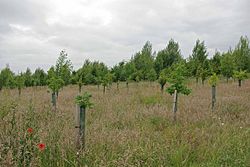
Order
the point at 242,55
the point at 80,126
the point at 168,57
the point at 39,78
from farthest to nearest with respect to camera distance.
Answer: the point at 168,57, the point at 39,78, the point at 242,55, the point at 80,126

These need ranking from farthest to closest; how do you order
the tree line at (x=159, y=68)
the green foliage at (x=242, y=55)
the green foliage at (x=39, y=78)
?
the green foliage at (x=39, y=78), the green foliage at (x=242, y=55), the tree line at (x=159, y=68)

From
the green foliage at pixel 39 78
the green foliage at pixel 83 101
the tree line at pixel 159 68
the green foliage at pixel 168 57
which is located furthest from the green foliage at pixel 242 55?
the green foliage at pixel 83 101

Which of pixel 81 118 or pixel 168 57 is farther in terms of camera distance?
pixel 168 57

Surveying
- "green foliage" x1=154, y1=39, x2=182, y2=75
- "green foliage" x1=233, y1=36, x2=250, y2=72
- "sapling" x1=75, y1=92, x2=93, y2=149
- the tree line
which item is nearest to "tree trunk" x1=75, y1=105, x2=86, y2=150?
"sapling" x1=75, y1=92, x2=93, y2=149

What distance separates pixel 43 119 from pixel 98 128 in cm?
147

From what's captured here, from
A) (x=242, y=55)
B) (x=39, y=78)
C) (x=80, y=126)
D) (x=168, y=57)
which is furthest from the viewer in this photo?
(x=168, y=57)

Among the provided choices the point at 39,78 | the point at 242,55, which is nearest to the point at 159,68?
the point at 242,55

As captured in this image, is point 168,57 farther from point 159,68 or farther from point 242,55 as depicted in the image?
point 242,55

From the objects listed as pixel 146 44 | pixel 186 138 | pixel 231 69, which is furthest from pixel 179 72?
pixel 146 44

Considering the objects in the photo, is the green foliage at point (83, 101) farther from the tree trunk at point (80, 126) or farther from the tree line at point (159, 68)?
the tree line at point (159, 68)

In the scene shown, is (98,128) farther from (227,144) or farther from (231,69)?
(231,69)

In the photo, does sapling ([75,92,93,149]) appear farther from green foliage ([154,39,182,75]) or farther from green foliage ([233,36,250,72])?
green foliage ([154,39,182,75])

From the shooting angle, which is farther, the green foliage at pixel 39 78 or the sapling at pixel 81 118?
the green foliage at pixel 39 78

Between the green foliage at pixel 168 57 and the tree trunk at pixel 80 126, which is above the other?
the green foliage at pixel 168 57
